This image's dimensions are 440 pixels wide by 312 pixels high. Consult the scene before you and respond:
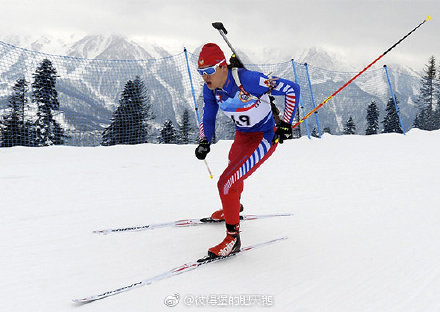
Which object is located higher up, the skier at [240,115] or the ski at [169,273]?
the skier at [240,115]

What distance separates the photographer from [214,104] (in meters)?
3.37

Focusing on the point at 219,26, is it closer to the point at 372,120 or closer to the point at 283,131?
the point at 283,131

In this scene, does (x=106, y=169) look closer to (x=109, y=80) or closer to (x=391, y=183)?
(x=391, y=183)

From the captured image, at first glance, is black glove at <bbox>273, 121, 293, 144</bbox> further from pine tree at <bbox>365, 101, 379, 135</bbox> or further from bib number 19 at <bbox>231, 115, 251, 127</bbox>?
pine tree at <bbox>365, 101, 379, 135</bbox>

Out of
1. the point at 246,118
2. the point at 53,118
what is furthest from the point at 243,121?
the point at 53,118

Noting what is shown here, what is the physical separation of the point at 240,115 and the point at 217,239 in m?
1.20

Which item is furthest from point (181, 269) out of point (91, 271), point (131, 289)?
point (91, 271)

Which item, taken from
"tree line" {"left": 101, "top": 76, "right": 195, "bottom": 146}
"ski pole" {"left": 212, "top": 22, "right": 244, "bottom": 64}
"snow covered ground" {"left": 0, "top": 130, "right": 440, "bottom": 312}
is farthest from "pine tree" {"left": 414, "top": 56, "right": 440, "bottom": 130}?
"ski pole" {"left": 212, "top": 22, "right": 244, "bottom": 64}

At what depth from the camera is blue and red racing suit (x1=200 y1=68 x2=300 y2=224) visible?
2922 millimetres

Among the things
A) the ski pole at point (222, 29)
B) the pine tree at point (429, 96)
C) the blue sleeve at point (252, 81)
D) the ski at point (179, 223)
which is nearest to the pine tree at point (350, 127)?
the pine tree at point (429, 96)

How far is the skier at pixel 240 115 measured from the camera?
2.86 meters

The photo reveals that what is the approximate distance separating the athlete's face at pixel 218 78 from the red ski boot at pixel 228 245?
121cm

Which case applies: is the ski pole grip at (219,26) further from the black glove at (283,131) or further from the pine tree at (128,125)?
the pine tree at (128,125)

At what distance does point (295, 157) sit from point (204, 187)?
3.62 metres
